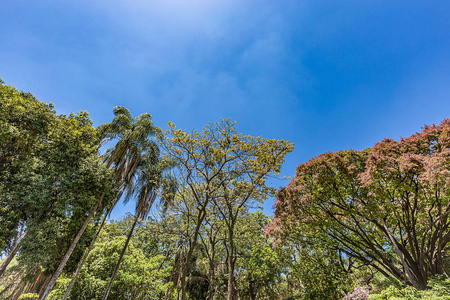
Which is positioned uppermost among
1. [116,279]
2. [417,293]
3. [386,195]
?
[386,195]

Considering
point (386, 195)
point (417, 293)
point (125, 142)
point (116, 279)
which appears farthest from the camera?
point (125, 142)

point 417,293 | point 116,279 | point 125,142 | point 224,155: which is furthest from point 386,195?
point 116,279

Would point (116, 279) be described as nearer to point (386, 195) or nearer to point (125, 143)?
point (125, 143)

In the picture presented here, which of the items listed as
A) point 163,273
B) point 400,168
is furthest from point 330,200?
point 163,273

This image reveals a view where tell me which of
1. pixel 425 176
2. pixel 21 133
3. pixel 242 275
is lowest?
pixel 242 275

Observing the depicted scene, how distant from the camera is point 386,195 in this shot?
768 cm

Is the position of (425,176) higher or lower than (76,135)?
lower

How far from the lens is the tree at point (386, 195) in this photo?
6914 millimetres

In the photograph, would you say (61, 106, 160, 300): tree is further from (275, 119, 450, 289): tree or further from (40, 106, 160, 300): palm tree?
(275, 119, 450, 289): tree

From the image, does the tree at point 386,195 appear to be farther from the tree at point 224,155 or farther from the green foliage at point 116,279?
the green foliage at point 116,279

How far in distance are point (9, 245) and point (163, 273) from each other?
7.66 metres

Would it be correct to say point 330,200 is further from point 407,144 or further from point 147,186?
point 147,186

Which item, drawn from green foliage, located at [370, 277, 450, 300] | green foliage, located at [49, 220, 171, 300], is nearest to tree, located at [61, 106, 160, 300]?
green foliage, located at [49, 220, 171, 300]

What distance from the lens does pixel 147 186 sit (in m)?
13.5
